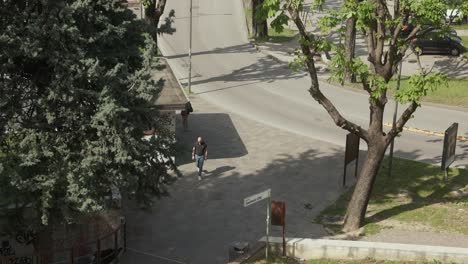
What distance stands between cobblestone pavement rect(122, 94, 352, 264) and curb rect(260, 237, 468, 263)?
6.81 ft

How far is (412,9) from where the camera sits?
698 inches

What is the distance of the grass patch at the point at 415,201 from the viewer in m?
21.0

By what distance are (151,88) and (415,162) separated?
14.3 meters

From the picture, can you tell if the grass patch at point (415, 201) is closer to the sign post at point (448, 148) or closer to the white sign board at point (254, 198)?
the sign post at point (448, 148)

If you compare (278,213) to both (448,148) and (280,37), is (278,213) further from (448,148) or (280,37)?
(280,37)

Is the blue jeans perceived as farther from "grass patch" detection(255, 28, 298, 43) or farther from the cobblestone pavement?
"grass patch" detection(255, 28, 298, 43)

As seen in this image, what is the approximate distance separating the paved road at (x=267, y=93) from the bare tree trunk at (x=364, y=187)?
7.49 m

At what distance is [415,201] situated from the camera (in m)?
22.9

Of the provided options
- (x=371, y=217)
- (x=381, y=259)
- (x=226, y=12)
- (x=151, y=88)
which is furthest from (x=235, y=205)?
(x=226, y=12)

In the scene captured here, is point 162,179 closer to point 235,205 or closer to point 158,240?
point 158,240

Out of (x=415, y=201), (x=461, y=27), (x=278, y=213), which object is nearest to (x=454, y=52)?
(x=461, y=27)

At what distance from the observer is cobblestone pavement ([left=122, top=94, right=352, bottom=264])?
20.1m

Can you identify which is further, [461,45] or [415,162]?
[461,45]

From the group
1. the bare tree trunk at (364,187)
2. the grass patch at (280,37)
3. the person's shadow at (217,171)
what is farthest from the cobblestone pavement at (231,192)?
the grass patch at (280,37)
